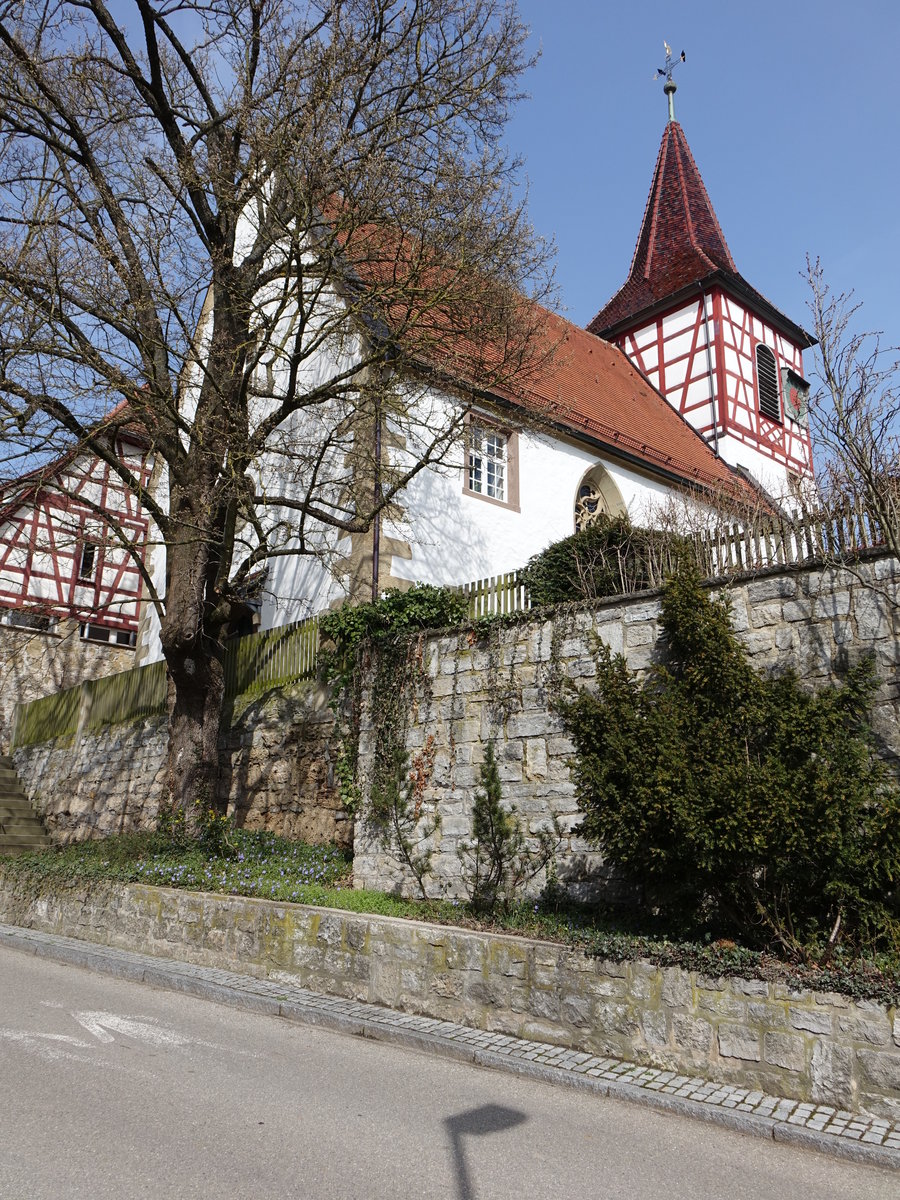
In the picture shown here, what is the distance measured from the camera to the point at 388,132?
34.7 feet

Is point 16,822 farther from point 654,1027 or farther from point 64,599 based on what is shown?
point 654,1027

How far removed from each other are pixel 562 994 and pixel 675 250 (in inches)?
988

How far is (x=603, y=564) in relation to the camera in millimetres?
9109

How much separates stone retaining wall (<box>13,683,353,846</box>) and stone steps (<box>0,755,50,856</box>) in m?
0.25

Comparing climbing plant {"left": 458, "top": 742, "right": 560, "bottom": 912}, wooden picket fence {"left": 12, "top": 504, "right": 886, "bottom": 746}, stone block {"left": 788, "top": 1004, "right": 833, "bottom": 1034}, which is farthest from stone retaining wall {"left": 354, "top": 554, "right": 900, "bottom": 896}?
stone block {"left": 788, "top": 1004, "right": 833, "bottom": 1034}

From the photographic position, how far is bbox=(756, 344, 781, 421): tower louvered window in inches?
983

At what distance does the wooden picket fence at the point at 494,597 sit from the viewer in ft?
22.7

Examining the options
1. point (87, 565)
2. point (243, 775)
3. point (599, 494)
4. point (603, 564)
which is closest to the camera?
point (603, 564)

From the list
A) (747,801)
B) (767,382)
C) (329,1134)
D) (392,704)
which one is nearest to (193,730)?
(392,704)

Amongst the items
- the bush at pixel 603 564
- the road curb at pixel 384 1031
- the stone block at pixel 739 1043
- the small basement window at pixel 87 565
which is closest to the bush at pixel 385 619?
the bush at pixel 603 564

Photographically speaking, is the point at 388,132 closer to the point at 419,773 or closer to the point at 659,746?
the point at 419,773

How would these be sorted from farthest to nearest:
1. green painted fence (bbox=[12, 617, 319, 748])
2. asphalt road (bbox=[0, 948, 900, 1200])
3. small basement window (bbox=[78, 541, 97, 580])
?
small basement window (bbox=[78, 541, 97, 580]) → green painted fence (bbox=[12, 617, 319, 748]) → asphalt road (bbox=[0, 948, 900, 1200])

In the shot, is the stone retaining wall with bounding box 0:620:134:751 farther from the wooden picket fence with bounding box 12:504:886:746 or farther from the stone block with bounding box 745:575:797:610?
the stone block with bounding box 745:575:797:610

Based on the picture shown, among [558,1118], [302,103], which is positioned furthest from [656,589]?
[302,103]
